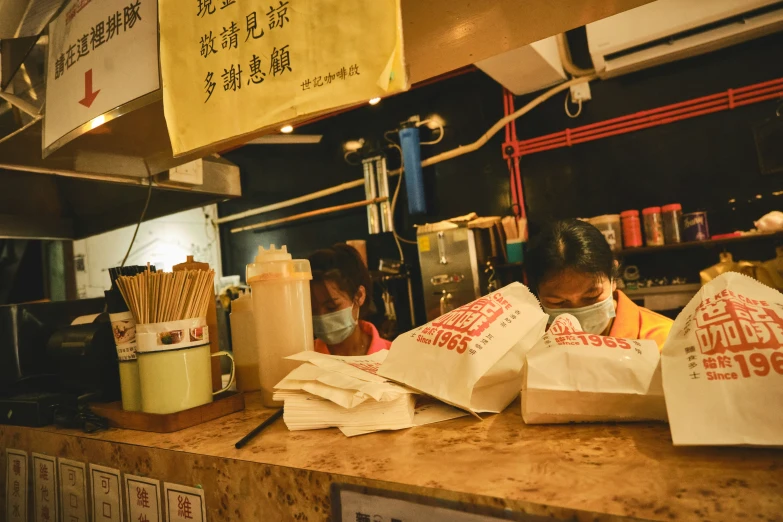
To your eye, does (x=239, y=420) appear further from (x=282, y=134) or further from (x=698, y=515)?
(x=282, y=134)

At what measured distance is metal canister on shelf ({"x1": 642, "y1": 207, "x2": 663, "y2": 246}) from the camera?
11.6 ft

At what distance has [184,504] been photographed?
85 centimetres

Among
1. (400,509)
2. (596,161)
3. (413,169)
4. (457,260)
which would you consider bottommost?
(400,509)

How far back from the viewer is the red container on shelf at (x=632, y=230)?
3621 millimetres

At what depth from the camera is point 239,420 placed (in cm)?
103

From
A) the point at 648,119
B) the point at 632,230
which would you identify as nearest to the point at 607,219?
the point at 632,230

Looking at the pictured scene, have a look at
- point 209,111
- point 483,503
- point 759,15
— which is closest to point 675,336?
point 483,503

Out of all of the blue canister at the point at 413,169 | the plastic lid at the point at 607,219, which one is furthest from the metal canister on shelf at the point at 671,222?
the blue canister at the point at 413,169

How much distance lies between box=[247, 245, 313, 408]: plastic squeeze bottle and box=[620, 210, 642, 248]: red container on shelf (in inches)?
131

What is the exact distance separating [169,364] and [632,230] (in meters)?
3.68

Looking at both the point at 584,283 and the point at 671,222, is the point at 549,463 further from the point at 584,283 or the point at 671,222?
the point at 671,222

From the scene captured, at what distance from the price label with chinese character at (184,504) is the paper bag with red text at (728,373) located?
0.81m

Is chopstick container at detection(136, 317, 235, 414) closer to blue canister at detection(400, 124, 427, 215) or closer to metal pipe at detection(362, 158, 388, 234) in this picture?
blue canister at detection(400, 124, 427, 215)

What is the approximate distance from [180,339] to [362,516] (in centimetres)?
58
